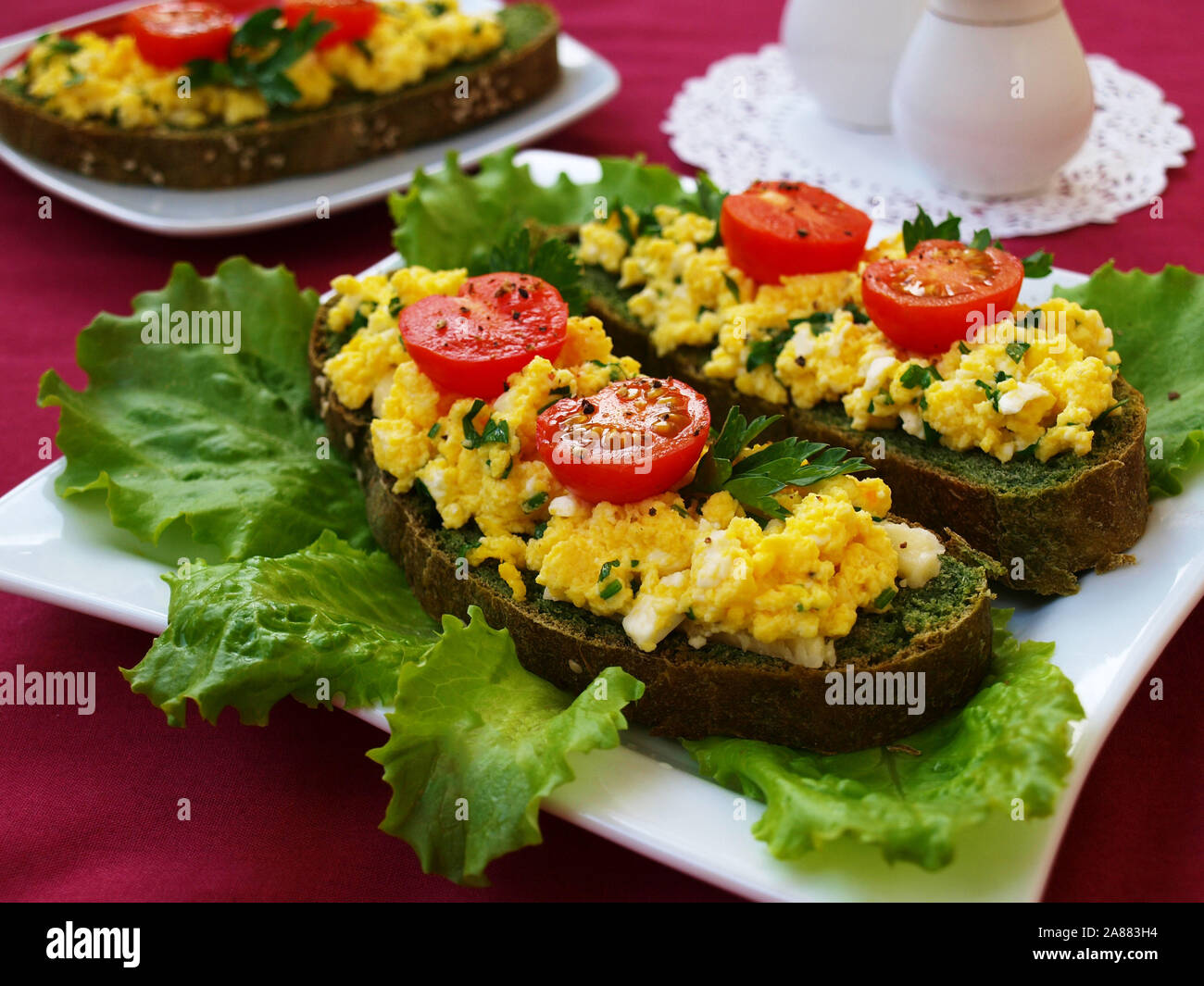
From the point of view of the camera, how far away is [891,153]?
5.06m

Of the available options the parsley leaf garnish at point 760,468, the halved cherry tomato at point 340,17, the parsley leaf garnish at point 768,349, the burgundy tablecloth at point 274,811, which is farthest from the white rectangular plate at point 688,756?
the halved cherry tomato at point 340,17

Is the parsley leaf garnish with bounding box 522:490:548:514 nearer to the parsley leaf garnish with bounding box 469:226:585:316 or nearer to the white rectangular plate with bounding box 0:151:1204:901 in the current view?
the white rectangular plate with bounding box 0:151:1204:901

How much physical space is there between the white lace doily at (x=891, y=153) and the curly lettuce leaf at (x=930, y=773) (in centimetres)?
236

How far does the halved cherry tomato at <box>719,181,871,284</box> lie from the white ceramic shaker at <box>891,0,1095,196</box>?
121 cm

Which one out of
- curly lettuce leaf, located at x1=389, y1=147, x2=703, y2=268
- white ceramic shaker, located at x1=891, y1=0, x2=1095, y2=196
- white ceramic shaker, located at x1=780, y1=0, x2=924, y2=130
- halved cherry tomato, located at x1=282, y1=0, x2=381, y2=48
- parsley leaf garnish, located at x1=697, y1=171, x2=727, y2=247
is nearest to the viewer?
parsley leaf garnish, located at x1=697, y1=171, x2=727, y2=247

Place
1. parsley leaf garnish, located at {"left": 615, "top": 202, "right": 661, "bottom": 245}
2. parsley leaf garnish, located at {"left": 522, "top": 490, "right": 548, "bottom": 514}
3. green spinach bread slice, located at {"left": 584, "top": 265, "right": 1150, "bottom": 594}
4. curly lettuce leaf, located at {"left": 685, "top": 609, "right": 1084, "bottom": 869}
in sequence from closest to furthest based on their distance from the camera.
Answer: curly lettuce leaf, located at {"left": 685, "top": 609, "right": 1084, "bottom": 869}, parsley leaf garnish, located at {"left": 522, "top": 490, "right": 548, "bottom": 514}, green spinach bread slice, located at {"left": 584, "top": 265, "right": 1150, "bottom": 594}, parsley leaf garnish, located at {"left": 615, "top": 202, "right": 661, "bottom": 245}

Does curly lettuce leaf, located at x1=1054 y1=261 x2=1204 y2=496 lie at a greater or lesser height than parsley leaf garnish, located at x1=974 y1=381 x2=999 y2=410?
lesser

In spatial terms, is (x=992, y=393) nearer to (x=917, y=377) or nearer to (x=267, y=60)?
(x=917, y=377)

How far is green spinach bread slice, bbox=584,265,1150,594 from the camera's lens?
2.86 m

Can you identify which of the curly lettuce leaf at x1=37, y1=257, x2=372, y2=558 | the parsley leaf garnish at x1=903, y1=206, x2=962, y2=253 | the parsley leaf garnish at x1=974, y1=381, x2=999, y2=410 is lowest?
the curly lettuce leaf at x1=37, y1=257, x2=372, y2=558

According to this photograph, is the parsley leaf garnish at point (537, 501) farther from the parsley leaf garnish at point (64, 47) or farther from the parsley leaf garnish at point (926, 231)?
the parsley leaf garnish at point (64, 47)

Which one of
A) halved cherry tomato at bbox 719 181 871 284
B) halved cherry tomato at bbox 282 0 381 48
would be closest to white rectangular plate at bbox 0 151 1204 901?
halved cherry tomato at bbox 719 181 871 284

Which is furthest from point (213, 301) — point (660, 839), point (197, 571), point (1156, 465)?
point (1156, 465)

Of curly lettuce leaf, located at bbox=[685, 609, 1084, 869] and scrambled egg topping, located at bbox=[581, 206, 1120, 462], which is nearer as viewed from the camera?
curly lettuce leaf, located at bbox=[685, 609, 1084, 869]
